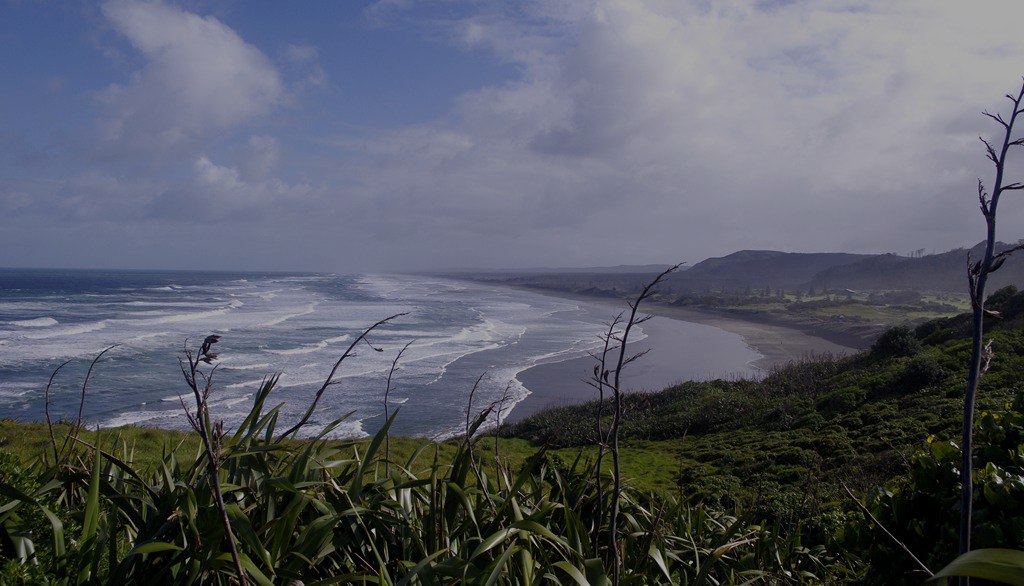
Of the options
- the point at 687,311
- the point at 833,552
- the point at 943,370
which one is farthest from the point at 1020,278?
the point at 833,552

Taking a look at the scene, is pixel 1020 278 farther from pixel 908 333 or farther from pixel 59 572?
pixel 59 572

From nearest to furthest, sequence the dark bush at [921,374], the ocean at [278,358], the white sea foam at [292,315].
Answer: the dark bush at [921,374]
the ocean at [278,358]
the white sea foam at [292,315]

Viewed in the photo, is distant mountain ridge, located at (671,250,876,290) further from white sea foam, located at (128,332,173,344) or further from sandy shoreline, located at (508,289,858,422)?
white sea foam, located at (128,332,173,344)

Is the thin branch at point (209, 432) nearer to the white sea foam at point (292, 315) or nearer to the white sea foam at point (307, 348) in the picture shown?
the white sea foam at point (307, 348)

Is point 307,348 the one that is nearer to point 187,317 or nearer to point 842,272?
point 187,317

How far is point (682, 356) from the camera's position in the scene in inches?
1138

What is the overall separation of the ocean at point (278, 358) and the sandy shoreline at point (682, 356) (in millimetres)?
851

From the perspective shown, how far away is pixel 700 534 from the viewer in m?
2.44

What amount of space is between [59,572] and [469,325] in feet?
115

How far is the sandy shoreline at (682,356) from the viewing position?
2038 cm

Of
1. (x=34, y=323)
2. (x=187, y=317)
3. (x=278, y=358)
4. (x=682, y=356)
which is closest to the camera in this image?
(x=278, y=358)

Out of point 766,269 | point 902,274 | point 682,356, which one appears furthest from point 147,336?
point 766,269

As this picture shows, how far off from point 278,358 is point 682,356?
19175 mm

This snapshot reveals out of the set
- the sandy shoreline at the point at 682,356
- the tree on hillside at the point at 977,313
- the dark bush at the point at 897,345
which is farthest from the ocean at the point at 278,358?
the dark bush at the point at 897,345
